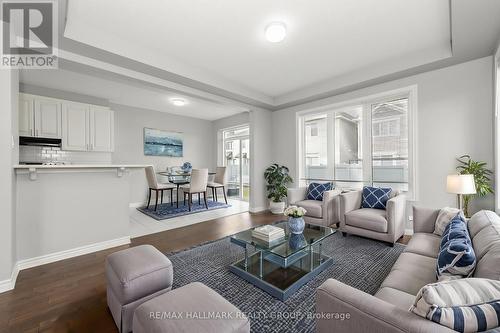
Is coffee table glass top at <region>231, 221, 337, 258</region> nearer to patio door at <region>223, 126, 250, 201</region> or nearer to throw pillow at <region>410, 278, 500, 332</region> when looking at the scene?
throw pillow at <region>410, 278, 500, 332</region>

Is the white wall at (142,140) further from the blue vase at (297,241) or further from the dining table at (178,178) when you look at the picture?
the blue vase at (297,241)

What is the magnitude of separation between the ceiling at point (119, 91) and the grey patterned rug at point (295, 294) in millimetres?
2857

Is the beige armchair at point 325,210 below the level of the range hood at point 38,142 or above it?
below

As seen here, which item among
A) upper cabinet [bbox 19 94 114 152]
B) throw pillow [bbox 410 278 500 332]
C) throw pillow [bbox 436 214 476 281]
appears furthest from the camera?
upper cabinet [bbox 19 94 114 152]

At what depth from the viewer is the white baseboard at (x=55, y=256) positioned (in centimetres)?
203

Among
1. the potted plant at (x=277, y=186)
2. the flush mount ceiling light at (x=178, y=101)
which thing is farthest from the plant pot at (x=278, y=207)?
the flush mount ceiling light at (x=178, y=101)

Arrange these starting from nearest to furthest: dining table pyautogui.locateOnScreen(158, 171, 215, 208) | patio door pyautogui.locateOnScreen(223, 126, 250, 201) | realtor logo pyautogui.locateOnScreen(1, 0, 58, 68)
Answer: realtor logo pyautogui.locateOnScreen(1, 0, 58, 68)
dining table pyautogui.locateOnScreen(158, 171, 215, 208)
patio door pyautogui.locateOnScreen(223, 126, 250, 201)

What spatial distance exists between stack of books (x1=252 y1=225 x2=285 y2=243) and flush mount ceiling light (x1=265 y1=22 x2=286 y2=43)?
2147 mm

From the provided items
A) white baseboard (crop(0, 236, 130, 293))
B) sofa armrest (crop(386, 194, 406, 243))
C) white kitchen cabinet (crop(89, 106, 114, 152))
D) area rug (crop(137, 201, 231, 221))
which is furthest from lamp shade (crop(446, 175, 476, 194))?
white kitchen cabinet (crop(89, 106, 114, 152))

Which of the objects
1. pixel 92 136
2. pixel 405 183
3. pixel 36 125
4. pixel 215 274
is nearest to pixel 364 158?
pixel 405 183

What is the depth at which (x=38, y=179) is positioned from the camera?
2.50 m

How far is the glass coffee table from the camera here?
1.96 metres

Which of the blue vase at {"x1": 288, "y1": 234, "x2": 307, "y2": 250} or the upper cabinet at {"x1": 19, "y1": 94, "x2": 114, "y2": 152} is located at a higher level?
the upper cabinet at {"x1": 19, "y1": 94, "x2": 114, "y2": 152}

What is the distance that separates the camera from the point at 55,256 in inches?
102
